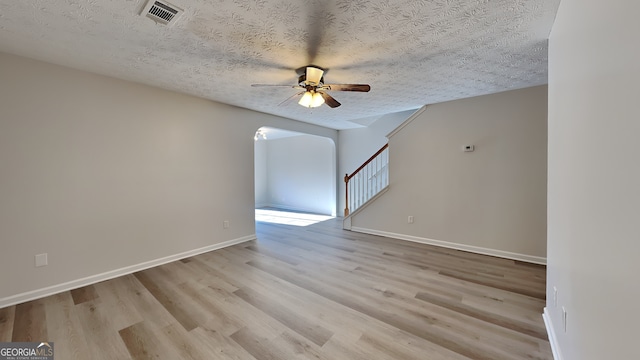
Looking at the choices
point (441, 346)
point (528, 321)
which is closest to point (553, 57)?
point (528, 321)

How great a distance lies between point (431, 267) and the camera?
313 centimetres

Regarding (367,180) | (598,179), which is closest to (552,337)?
(598,179)

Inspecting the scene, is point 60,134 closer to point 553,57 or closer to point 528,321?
point 553,57

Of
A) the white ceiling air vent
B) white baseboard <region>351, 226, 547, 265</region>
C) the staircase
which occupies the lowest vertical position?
white baseboard <region>351, 226, 547, 265</region>

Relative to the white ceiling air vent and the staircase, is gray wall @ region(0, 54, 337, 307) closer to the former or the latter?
the white ceiling air vent

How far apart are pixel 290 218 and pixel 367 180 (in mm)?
2422

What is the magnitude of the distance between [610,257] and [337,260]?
2.83m

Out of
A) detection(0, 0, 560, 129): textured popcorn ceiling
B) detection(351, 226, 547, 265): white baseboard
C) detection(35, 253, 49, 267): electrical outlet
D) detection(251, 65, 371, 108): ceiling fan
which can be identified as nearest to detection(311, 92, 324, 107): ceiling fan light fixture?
detection(251, 65, 371, 108): ceiling fan

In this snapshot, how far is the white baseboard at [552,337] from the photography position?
5.14ft

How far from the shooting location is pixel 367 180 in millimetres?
5383

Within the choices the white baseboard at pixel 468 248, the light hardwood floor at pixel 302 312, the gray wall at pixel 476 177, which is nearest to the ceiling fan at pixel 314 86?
the light hardwood floor at pixel 302 312

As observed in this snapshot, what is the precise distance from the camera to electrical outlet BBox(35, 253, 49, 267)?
245 centimetres

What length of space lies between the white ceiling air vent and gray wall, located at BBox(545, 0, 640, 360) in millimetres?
2280

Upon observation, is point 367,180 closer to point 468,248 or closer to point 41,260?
point 468,248
